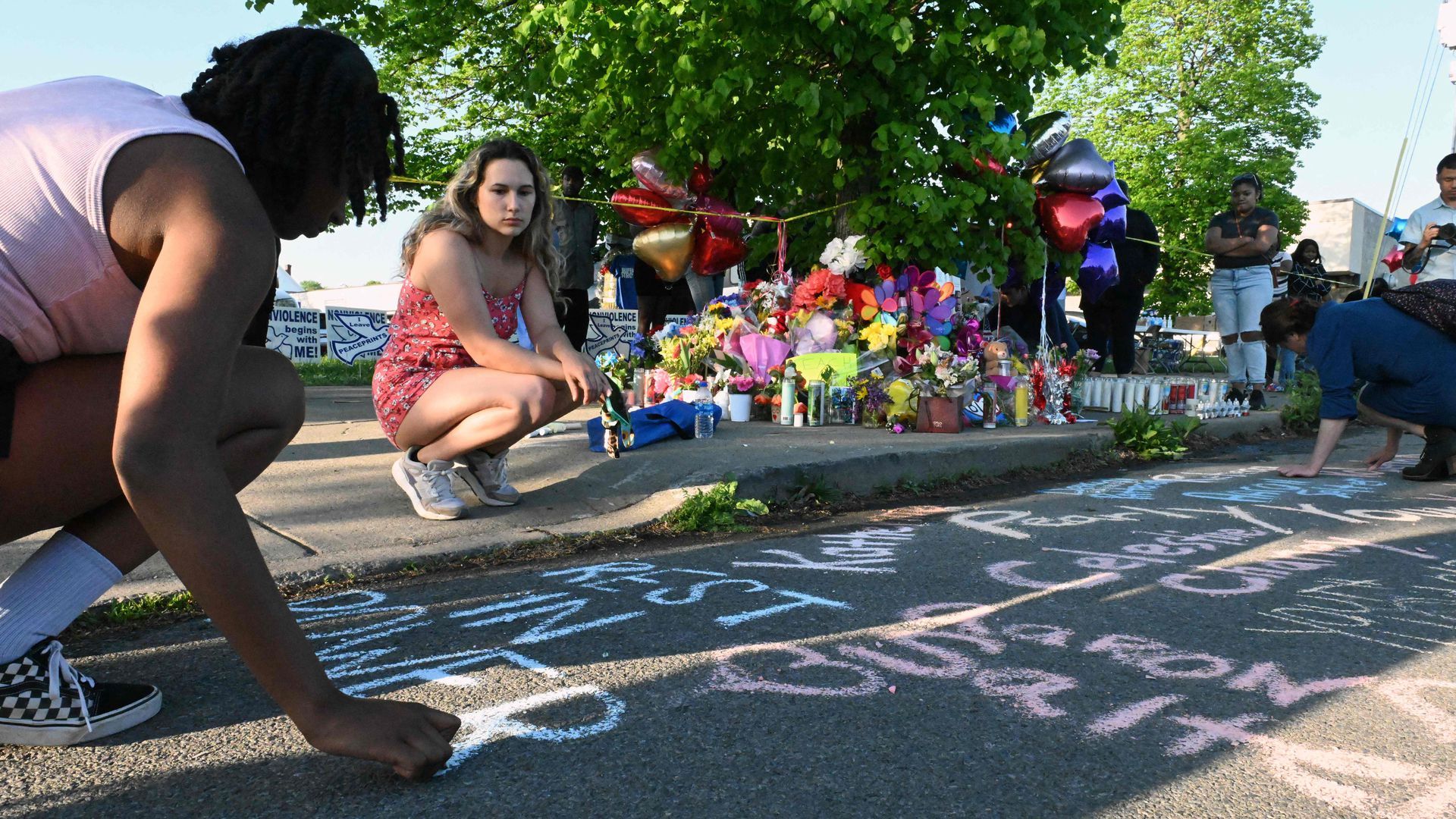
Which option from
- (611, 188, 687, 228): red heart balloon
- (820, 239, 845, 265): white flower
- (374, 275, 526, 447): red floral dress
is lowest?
(374, 275, 526, 447): red floral dress

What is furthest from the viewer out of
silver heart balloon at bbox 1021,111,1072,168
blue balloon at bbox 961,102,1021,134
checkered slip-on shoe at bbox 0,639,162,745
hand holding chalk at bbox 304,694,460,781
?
silver heart balloon at bbox 1021,111,1072,168

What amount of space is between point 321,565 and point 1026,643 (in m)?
1.99

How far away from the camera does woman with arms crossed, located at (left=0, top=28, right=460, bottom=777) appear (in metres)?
1.36

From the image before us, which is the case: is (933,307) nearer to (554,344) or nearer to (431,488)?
(554,344)

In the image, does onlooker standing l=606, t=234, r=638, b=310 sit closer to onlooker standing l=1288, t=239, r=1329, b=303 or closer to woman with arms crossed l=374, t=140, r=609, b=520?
onlooker standing l=1288, t=239, r=1329, b=303

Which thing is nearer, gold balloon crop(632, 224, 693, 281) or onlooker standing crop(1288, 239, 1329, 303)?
gold balloon crop(632, 224, 693, 281)

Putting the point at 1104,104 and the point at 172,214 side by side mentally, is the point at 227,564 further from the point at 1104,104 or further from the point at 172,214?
the point at 1104,104

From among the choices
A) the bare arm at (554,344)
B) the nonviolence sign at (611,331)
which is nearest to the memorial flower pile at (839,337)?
the bare arm at (554,344)

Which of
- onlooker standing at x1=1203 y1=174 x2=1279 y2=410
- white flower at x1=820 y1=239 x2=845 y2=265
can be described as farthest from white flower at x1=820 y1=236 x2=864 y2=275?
onlooker standing at x1=1203 y1=174 x2=1279 y2=410

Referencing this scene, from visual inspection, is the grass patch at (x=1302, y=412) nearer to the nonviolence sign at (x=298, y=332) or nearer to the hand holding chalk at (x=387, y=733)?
the hand holding chalk at (x=387, y=733)

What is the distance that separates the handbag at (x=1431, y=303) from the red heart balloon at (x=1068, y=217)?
247 centimetres

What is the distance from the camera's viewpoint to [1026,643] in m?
2.41

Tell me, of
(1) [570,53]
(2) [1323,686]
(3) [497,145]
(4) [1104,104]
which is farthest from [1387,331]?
(4) [1104,104]

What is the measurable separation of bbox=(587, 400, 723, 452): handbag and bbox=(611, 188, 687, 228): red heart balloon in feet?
9.24
